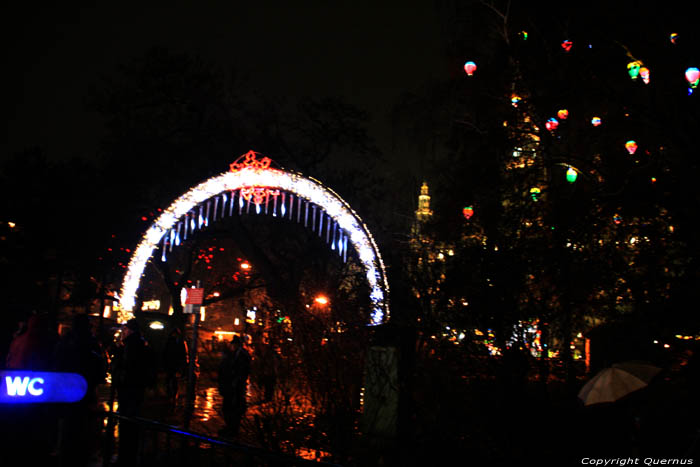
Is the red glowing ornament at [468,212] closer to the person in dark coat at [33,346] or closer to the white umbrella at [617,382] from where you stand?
the white umbrella at [617,382]

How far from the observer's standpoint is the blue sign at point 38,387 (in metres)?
3.94

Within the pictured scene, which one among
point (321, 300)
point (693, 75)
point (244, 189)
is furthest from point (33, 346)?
point (244, 189)

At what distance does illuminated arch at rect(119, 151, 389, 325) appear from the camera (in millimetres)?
18312

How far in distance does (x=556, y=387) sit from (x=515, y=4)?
8.17 metres

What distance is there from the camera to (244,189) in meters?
19.5

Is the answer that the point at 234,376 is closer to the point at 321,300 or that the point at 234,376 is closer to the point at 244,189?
the point at 321,300

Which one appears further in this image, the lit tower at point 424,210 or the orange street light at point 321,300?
the lit tower at point 424,210

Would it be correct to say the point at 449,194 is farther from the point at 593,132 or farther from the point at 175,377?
the point at 175,377

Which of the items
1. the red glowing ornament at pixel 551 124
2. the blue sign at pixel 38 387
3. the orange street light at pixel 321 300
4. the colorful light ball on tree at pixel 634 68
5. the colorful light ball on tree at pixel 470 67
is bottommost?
the blue sign at pixel 38 387

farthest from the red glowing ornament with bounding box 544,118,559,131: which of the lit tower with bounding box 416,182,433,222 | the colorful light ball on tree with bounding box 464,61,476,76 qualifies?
the lit tower with bounding box 416,182,433,222

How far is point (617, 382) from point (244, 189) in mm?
13859

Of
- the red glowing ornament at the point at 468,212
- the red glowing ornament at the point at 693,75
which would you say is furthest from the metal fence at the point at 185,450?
the red glowing ornament at the point at 468,212

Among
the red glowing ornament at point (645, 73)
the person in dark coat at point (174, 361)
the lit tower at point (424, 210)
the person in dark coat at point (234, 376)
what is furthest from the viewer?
the lit tower at point (424, 210)

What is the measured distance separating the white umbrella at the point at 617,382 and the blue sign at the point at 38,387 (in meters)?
6.43
